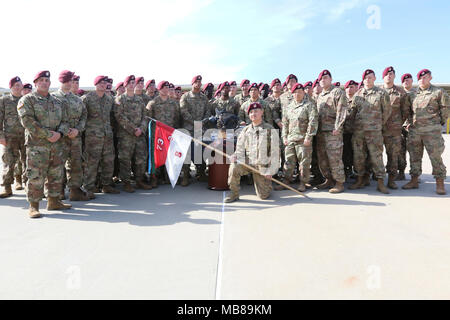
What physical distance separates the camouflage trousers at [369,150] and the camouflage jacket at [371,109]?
0.12 m

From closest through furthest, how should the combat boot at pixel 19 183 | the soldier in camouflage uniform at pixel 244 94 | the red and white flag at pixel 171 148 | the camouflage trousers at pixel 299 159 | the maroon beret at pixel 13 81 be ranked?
the red and white flag at pixel 171 148
the maroon beret at pixel 13 81
the camouflage trousers at pixel 299 159
the combat boot at pixel 19 183
the soldier in camouflage uniform at pixel 244 94

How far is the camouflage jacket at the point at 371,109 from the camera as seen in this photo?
17.3 feet

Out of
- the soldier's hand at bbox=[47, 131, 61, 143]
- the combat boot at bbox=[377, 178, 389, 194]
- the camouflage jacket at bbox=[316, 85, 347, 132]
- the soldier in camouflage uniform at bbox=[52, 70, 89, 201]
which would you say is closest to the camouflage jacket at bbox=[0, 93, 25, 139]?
the soldier in camouflage uniform at bbox=[52, 70, 89, 201]

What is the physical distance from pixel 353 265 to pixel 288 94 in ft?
13.7

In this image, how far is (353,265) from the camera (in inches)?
101

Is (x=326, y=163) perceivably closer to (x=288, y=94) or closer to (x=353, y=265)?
(x=288, y=94)

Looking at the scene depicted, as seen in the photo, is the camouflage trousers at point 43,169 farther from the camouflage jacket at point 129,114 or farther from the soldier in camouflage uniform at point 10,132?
the soldier in camouflage uniform at point 10,132

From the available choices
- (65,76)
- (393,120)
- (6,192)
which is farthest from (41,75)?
(393,120)

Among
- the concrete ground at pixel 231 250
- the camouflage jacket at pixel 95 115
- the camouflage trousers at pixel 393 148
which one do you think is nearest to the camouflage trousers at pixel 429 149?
the camouflage trousers at pixel 393 148

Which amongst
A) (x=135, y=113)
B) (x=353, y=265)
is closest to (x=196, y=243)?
(x=353, y=265)

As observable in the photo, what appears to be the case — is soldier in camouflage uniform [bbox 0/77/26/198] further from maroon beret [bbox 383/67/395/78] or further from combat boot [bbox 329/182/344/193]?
maroon beret [bbox 383/67/395/78]

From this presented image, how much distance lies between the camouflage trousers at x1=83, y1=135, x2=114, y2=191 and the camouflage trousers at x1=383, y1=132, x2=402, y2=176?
5.30 meters
